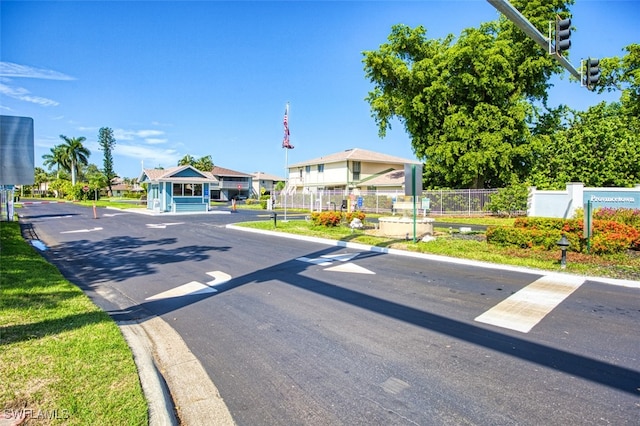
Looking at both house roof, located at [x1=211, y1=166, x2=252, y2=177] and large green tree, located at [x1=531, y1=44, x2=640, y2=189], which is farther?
house roof, located at [x1=211, y1=166, x2=252, y2=177]

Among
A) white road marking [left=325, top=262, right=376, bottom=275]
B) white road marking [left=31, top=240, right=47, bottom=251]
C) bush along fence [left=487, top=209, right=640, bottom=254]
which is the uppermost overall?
bush along fence [left=487, top=209, right=640, bottom=254]

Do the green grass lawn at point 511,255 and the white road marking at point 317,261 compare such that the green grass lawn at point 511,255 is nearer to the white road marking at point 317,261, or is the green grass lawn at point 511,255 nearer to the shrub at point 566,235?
the shrub at point 566,235

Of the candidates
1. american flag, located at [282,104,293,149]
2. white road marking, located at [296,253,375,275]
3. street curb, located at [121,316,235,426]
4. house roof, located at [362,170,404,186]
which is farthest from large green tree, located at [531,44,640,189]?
street curb, located at [121,316,235,426]

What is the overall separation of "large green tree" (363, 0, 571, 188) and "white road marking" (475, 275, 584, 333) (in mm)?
21982

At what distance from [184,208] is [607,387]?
32684 millimetres

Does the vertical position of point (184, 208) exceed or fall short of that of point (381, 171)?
it falls short

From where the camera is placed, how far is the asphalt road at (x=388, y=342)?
3420mm

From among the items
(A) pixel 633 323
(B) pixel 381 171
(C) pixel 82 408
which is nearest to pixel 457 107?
(B) pixel 381 171

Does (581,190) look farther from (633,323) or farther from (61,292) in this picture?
(61,292)

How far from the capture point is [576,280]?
819 centimetres

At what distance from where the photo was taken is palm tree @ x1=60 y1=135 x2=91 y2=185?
259 ft

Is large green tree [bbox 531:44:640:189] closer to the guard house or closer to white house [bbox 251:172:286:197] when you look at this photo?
the guard house

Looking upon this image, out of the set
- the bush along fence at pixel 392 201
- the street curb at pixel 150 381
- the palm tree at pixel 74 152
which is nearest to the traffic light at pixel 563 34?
the bush along fence at pixel 392 201

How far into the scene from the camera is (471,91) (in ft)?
96.8
